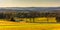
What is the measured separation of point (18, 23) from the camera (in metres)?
0.99

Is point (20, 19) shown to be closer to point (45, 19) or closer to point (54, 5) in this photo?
point (45, 19)

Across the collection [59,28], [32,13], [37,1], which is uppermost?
[37,1]

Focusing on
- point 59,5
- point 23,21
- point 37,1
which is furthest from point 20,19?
point 59,5

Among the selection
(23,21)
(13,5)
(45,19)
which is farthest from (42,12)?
(13,5)

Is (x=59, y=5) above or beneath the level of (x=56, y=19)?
above

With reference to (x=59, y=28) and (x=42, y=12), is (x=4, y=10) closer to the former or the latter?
(x=42, y=12)

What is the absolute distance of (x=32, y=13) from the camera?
1.00 m

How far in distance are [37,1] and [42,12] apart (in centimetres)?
16

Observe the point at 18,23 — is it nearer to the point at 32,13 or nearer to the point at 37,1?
the point at 32,13

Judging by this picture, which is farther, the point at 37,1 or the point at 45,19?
the point at 37,1

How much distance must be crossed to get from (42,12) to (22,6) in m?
0.22

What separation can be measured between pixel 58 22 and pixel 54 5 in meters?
0.20

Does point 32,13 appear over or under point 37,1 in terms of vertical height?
under

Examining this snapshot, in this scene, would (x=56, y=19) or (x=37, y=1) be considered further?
(x=37, y=1)
